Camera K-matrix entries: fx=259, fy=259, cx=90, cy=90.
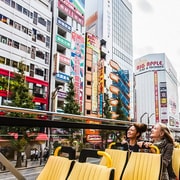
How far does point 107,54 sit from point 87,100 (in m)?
8.80

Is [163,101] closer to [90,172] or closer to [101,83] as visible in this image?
[101,83]

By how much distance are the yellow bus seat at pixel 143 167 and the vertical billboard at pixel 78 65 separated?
2091cm

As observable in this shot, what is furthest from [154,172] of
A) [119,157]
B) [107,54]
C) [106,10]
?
[106,10]

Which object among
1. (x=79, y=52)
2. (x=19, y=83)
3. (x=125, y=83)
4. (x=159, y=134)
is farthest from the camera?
(x=125, y=83)

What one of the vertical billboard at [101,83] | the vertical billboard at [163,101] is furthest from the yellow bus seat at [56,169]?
the vertical billboard at [163,101]

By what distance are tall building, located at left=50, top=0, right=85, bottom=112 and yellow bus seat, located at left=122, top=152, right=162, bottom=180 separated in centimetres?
1827

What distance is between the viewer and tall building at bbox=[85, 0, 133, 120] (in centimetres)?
3112

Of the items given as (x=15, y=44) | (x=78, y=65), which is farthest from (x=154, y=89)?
(x=15, y=44)

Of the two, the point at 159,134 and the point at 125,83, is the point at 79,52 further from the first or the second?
the point at 159,134

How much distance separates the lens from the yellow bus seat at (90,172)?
1.79 metres

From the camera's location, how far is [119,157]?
9.13 feet

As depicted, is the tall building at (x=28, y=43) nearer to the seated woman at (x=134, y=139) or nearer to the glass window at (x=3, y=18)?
the glass window at (x=3, y=18)

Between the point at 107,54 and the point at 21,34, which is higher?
the point at 107,54

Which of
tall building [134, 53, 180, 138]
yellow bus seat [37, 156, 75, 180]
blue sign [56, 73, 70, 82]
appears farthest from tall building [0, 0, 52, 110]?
tall building [134, 53, 180, 138]
